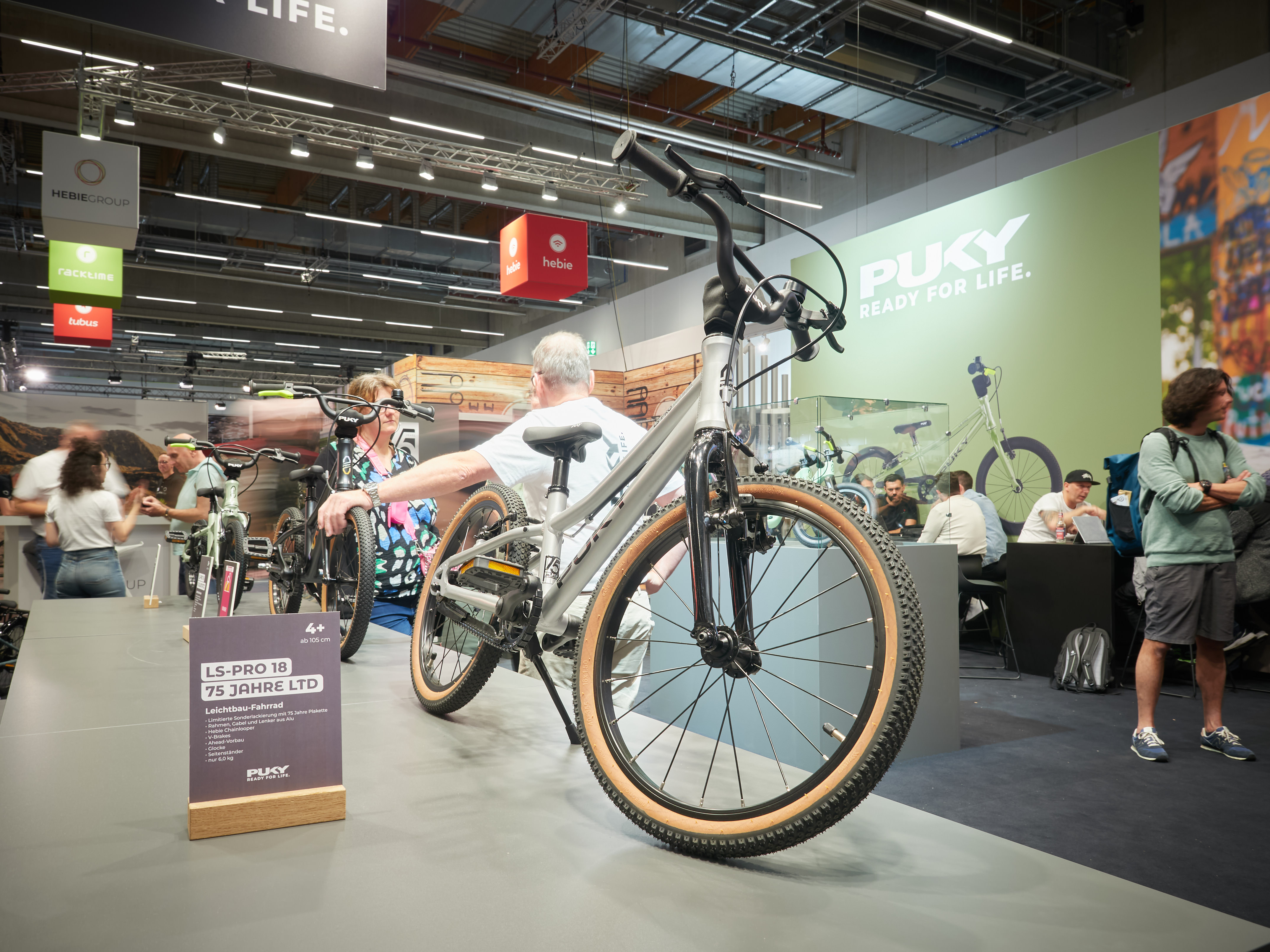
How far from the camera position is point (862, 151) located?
1073 cm

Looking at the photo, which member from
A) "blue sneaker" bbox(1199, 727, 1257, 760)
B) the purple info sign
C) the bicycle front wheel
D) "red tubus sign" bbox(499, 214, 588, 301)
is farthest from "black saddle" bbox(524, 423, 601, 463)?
"red tubus sign" bbox(499, 214, 588, 301)

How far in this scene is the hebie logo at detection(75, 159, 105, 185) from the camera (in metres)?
6.84

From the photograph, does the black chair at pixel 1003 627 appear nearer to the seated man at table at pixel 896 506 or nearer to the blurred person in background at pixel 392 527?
the seated man at table at pixel 896 506

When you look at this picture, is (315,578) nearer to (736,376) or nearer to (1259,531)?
(736,376)

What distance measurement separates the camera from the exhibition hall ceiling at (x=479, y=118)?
7.66 meters

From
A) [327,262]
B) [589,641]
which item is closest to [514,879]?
[589,641]

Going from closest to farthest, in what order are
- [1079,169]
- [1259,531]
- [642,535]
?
[642,535], [1259,531], [1079,169]

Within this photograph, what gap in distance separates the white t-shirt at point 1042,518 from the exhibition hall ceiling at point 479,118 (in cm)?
392

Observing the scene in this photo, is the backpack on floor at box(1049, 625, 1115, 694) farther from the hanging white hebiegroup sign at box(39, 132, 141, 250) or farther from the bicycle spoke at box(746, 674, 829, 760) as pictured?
the hanging white hebiegroup sign at box(39, 132, 141, 250)

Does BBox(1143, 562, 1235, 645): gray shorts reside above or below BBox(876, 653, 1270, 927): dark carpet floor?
above

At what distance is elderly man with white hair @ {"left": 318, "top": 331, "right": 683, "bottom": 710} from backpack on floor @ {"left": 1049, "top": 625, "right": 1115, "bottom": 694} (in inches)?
159

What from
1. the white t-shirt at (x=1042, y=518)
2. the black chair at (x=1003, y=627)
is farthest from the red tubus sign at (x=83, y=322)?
the white t-shirt at (x=1042, y=518)

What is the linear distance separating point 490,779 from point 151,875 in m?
0.54

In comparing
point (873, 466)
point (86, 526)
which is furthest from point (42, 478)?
point (873, 466)
